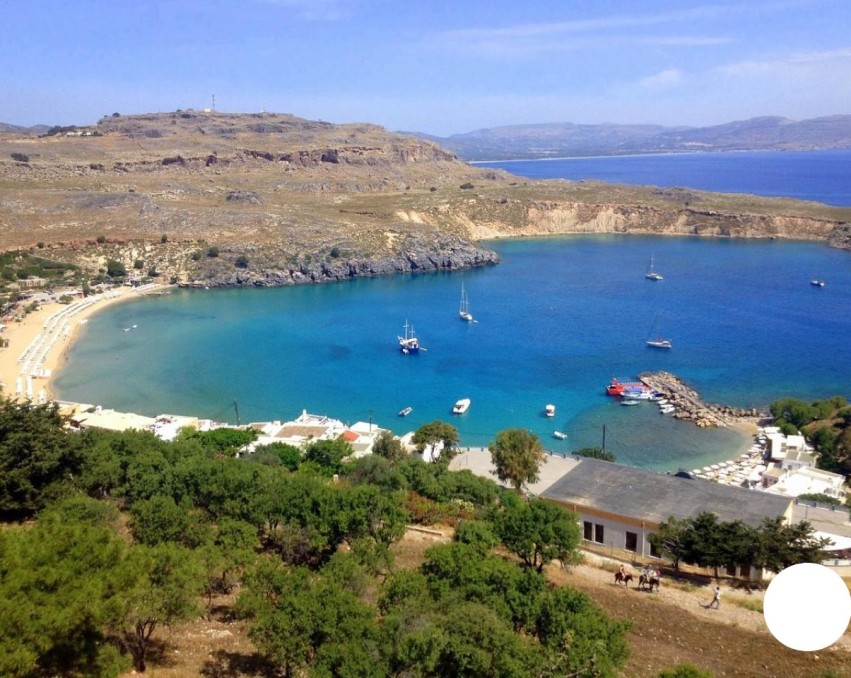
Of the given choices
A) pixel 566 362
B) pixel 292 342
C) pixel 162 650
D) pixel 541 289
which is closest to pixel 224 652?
pixel 162 650

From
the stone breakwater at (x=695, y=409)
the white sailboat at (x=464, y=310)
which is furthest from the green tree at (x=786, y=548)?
the white sailboat at (x=464, y=310)

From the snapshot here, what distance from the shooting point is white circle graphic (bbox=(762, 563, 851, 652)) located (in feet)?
25.3

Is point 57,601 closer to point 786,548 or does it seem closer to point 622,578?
point 622,578

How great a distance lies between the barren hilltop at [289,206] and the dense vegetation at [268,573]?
60865 mm

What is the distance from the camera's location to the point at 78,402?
4234cm

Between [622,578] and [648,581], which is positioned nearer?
[648,581]

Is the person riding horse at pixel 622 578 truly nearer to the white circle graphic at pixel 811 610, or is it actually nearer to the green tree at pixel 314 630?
the green tree at pixel 314 630

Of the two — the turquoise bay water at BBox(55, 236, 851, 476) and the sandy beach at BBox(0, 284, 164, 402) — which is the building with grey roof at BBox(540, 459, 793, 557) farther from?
the sandy beach at BBox(0, 284, 164, 402)

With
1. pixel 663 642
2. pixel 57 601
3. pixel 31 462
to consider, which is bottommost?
pixel 663 642

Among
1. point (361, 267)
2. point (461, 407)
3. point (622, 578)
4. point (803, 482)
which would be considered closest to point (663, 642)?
point (622, 578)

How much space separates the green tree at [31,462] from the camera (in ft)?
65.8

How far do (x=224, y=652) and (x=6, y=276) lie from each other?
227 ft

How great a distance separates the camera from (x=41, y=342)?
53438 mm

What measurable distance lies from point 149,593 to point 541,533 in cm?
997
